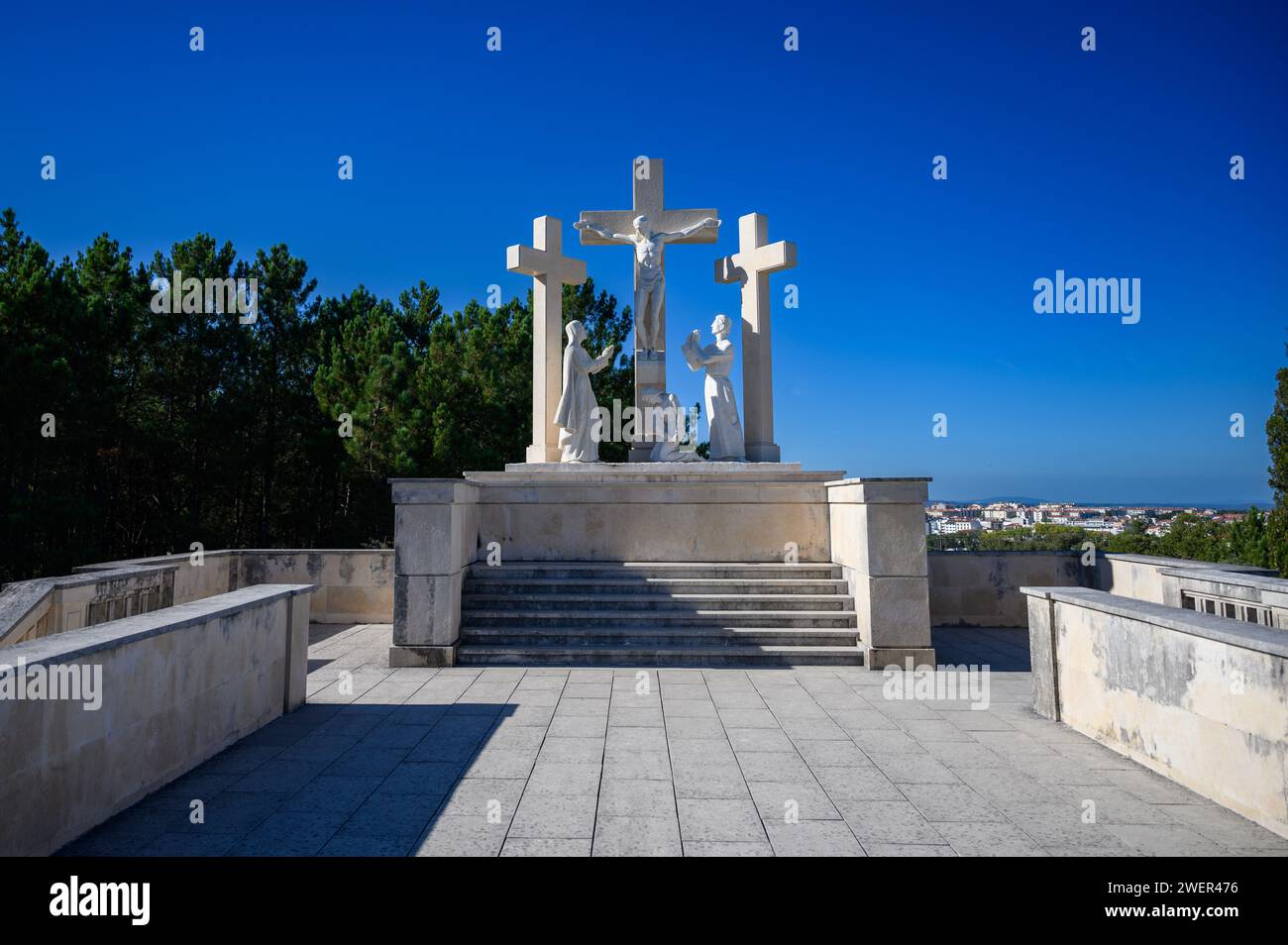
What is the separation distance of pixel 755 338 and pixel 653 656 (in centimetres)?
669

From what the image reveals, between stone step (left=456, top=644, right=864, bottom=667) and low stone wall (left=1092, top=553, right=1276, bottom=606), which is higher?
low stone wall (left=1092, top=553, right=1276, bottom=606)

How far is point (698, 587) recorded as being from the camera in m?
8.61

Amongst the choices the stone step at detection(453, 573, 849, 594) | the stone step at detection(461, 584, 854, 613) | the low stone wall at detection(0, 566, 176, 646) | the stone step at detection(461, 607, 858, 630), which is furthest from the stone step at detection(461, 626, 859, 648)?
the low stone wall at detection(0, 566, 176, 646)

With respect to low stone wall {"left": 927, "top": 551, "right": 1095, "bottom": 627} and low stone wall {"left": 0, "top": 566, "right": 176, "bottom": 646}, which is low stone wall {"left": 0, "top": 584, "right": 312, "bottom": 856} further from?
low stone wall {"left": 927, "top": 551, "right": 1095, "bottom": 627}

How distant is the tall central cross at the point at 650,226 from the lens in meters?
12.0

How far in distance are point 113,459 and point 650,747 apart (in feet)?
69.7

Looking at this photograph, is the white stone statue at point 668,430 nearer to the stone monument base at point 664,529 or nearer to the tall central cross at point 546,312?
the stone monument base at point 664,529

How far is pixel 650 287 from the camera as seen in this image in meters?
12.1

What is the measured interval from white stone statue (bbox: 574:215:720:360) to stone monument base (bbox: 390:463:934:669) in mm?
2628

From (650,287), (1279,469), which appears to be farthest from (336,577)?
(1279,469)

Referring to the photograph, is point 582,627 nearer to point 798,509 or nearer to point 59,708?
point 798,509

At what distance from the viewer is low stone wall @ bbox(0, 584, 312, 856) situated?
10.1 feet

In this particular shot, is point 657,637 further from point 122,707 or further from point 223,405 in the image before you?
point 223,405
